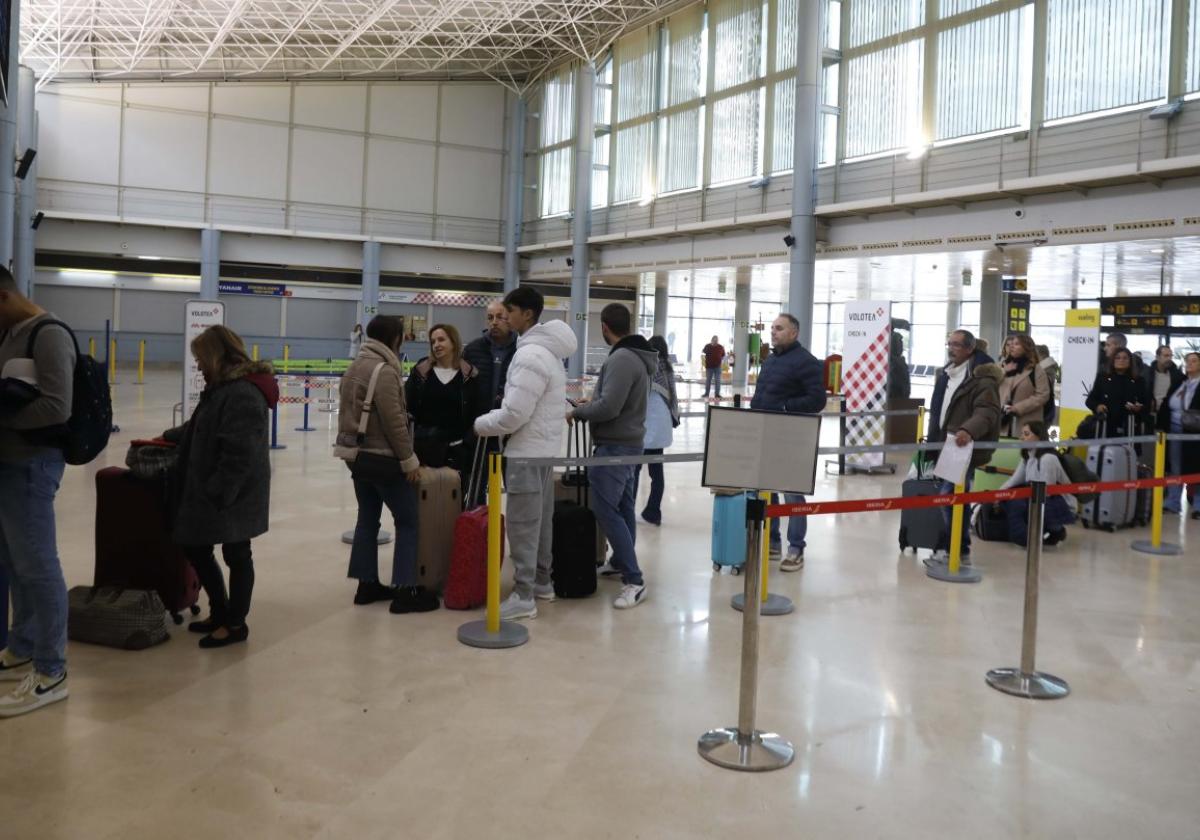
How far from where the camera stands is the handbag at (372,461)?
5059 millimetres

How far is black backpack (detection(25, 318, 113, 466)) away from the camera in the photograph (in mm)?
3633

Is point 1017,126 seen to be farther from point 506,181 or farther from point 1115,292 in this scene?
point 506,181

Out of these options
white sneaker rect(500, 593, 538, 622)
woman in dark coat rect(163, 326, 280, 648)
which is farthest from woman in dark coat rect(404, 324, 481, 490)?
woman in dark coat rect(163, 326, 280, 648)

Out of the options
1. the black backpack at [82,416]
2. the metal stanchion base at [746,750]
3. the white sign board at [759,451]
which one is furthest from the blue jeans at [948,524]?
the black backpack at [82,416]

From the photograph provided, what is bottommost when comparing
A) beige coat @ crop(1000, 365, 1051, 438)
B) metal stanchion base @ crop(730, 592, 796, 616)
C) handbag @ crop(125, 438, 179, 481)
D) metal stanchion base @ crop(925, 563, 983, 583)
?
metal stanchion base @ crop(730, 592, 796, 616)

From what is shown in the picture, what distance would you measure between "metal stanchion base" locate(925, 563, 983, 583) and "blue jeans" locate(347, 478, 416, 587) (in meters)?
3.62

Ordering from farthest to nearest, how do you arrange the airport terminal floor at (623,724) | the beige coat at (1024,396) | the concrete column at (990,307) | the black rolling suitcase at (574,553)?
the concrete column at (990,307) < the beige coat at (1024,396) < the black rolling suitcase at (574,553) < the airport terminal floor at (623,724)

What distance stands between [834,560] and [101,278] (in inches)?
1205

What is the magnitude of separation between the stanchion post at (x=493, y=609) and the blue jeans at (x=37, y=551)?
6.00 feet

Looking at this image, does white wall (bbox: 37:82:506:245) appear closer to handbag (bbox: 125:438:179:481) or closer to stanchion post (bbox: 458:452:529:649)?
handbag (bbox: 125:438:179:481)

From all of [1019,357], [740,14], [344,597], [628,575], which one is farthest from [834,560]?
[740,14]

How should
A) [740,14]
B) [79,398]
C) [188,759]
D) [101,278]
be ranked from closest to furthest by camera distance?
[188,759] → [79,398] → [740,14] → [101,278]

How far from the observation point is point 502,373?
6.71m

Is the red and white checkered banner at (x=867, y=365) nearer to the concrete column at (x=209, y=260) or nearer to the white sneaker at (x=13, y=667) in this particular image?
the white sneaker at (x=13, y=667)
